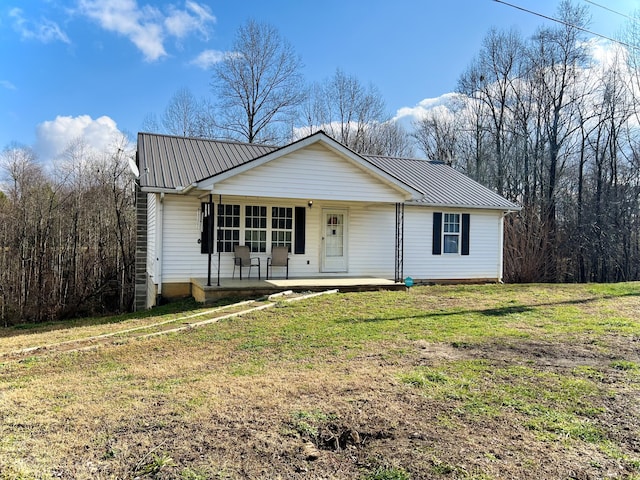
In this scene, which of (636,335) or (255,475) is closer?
(255,475)

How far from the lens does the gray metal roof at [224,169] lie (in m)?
11.4

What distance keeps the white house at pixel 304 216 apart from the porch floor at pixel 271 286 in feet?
1.45

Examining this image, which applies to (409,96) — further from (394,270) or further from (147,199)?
(147,199)

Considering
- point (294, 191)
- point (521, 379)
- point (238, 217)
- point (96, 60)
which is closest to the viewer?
point (521, 379)

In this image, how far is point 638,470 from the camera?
2.78 metres

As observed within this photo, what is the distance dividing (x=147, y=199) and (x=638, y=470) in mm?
13724

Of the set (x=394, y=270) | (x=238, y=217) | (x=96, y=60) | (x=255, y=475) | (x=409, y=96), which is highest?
(x=409, y=96)

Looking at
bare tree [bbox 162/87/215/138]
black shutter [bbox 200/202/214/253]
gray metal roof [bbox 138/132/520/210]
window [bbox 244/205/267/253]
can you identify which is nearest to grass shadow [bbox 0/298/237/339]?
black shutter [bbox 200/202/214/253]

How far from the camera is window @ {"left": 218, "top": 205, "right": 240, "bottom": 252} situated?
11.5m

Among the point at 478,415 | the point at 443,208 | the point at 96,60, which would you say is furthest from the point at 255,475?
the point at 96,60

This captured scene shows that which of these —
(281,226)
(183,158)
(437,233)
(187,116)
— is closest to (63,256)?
(183,158)

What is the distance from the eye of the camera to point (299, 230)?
1232 cm

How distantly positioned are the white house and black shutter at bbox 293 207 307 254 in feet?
0.09

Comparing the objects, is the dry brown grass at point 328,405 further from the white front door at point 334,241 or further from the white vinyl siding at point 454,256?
the white vinyl siding at point 454,256
